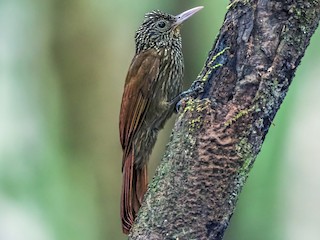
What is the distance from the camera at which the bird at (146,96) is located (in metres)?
2.32

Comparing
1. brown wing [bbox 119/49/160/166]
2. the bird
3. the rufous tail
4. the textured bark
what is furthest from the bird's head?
the textured bark

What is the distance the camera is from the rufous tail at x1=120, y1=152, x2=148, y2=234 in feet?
7.09

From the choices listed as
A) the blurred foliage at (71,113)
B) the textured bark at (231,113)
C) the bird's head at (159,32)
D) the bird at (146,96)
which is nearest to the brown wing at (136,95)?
the bird at (146,96)

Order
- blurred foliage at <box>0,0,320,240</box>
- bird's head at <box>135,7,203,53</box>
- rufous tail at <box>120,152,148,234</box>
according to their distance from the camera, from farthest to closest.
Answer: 1. blurred foliage at <box>0,0,320,240</box>
2. bird's head at <box>135,7,203,53</box>
3. rufous tail at <box>120,152,148,234</box>

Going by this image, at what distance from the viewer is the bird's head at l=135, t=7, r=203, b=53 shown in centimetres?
288

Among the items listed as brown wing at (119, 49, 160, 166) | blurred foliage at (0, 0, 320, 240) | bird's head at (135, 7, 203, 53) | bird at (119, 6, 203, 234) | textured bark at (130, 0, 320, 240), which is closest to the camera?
textured bark at (130, 0, 320, 240)

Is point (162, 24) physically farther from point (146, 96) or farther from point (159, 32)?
point (146, 96)

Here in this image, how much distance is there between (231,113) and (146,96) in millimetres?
961

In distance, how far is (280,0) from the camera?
168 centimetres

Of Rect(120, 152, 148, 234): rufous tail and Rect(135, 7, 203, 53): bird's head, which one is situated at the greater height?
Rect(135, 7, 203, 53): bird's head

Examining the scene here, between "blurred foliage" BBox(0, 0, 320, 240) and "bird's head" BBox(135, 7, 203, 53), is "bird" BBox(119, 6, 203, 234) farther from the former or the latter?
"blurred foliage" BBox(0, 0, 320, 240)

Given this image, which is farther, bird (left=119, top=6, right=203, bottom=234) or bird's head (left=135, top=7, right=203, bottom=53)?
bird's head (left=135, top=7, right=203, bottom=53)

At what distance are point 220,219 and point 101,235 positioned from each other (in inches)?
97.9

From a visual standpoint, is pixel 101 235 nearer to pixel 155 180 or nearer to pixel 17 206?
pixel 17 206
